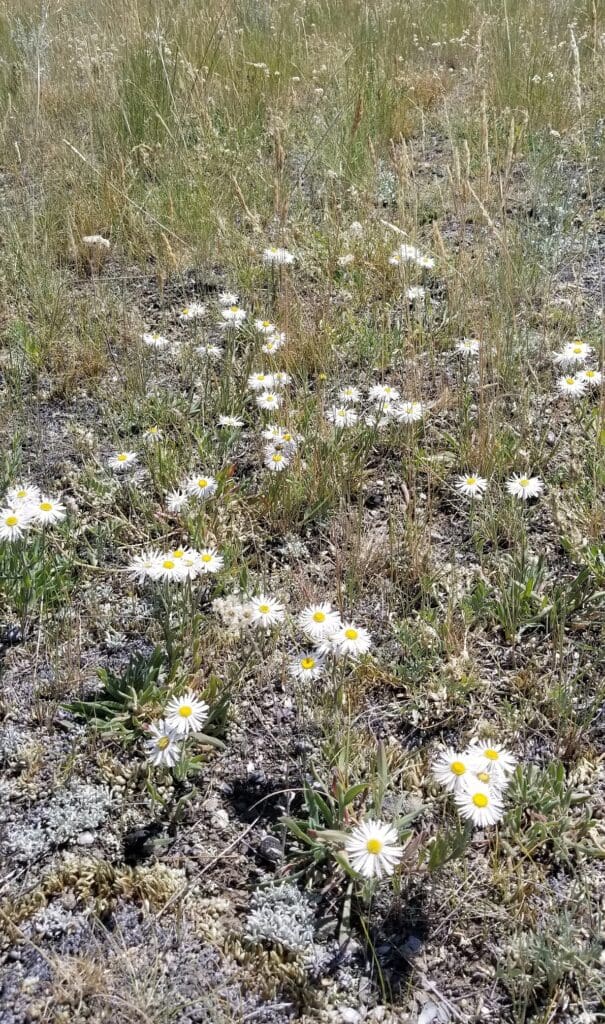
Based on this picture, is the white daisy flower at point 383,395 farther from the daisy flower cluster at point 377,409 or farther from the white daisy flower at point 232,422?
the white daisy flower at point 232,422

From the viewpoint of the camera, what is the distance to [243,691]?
2012 millimetres

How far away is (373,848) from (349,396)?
170cm

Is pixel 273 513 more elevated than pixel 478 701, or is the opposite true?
pixel 273 513

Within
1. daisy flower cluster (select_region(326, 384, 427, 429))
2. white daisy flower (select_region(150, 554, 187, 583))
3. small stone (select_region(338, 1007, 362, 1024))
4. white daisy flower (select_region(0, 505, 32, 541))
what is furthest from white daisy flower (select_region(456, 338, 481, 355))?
small stone (select_region(338, 1007, 362, 1024))

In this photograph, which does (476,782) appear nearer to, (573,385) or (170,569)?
(170,569)

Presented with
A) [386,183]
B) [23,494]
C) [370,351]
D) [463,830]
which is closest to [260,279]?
[370,351]

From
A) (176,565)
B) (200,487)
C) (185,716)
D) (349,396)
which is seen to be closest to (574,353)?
(349,396)

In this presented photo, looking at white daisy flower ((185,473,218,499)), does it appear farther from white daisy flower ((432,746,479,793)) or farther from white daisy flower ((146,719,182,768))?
white daisy flower ((432,746,479,793))

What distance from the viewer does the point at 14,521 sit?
78.0 inches

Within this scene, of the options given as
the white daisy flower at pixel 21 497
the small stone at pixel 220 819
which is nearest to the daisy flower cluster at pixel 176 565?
the white daisy flower at pixel 21 497

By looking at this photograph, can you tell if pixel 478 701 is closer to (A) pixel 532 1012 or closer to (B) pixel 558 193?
(A) pixel 532 1012

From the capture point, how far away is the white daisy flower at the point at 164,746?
1.60 m

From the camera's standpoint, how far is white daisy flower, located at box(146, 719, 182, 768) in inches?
62.9

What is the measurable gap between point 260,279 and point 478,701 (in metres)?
2.45
